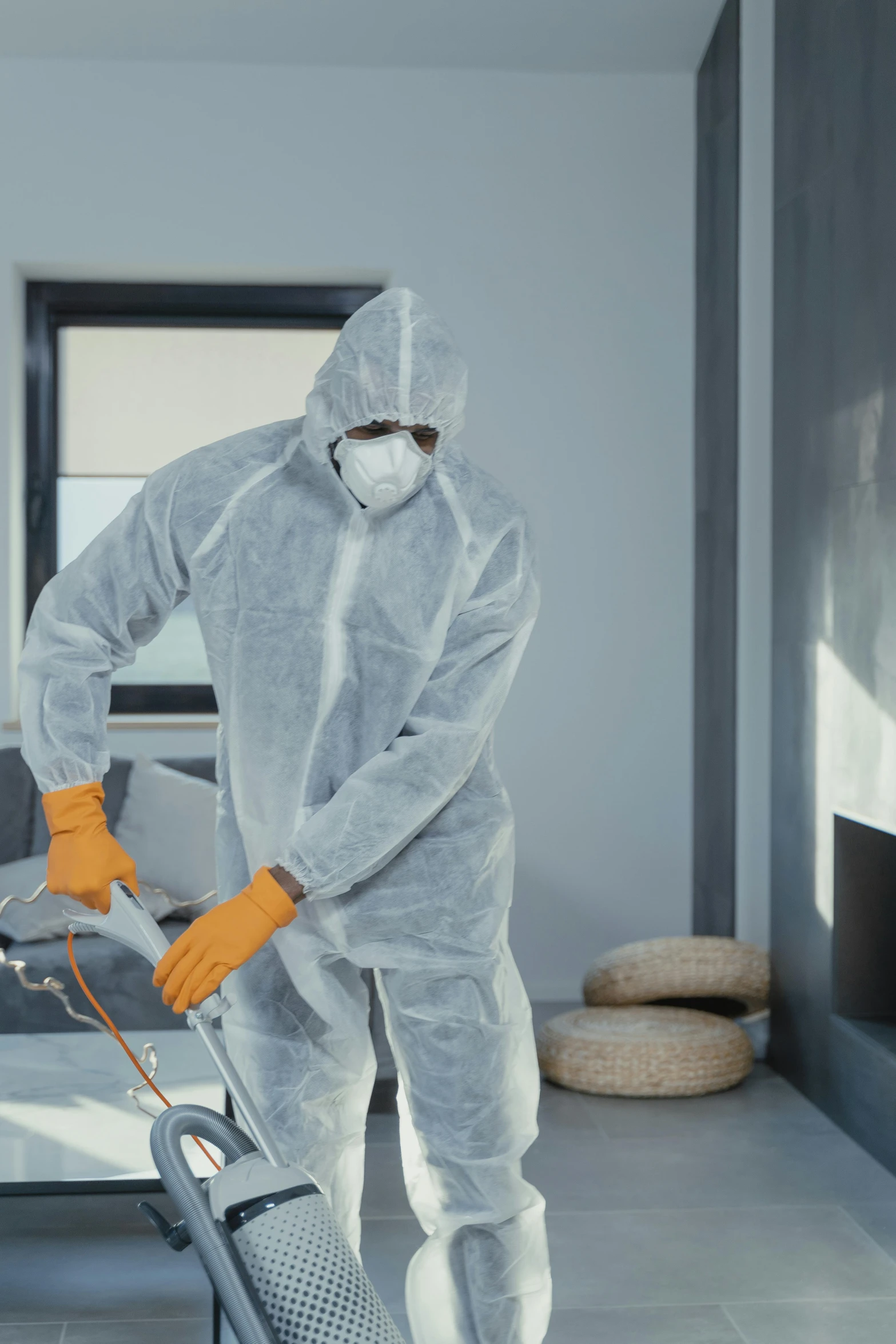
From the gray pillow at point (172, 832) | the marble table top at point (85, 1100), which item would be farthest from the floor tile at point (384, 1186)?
the gray pillow at point (172, 832)

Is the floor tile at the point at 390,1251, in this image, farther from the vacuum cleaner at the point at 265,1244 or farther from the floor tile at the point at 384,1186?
the vacuum cleaner at the point at 265,1244

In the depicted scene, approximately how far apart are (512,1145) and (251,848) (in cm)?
44

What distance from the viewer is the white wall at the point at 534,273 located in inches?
134

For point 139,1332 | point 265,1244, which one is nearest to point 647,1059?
point 139,1332

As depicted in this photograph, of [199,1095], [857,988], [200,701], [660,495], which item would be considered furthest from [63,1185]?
[660,495]

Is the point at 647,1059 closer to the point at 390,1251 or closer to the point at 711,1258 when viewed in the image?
the point at 711,1258

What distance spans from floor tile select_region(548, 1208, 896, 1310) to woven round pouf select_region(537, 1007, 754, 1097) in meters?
0.54

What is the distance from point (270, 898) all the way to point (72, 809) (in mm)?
246

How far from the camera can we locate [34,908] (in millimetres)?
2688

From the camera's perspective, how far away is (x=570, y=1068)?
274 cm

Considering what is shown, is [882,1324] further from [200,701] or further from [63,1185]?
[200,701]

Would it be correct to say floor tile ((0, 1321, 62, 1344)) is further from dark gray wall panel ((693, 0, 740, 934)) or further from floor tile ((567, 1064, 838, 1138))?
dark gray wall panel ((693, 0, 740, 934))

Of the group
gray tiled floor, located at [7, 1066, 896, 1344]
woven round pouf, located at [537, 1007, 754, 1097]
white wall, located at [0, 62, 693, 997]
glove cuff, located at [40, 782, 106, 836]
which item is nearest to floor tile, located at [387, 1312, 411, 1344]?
gray tiled floor, located at [7, 1066, 896, 1344]

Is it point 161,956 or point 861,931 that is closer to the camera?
point 161,956
